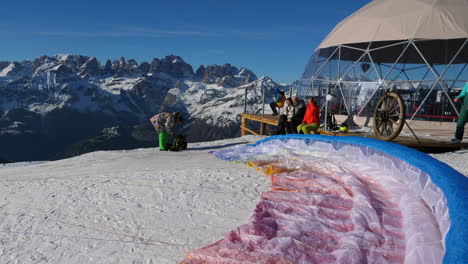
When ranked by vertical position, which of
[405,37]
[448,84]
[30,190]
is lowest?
[30,190]

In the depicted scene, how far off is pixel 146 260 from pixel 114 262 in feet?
0.94

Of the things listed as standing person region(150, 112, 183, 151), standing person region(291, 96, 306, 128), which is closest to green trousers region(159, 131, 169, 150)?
standing person region(150, 112, 183, 151)

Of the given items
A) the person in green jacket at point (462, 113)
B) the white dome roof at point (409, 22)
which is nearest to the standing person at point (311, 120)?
the person in green jacket at point (462, 113)

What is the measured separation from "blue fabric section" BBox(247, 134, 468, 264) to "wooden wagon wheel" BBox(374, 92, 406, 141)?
7.61 ft

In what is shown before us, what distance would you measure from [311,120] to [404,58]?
713 centimetres

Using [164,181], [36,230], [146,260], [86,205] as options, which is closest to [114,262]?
[146,260]

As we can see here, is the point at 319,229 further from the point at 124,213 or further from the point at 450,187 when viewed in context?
the point at 124,213

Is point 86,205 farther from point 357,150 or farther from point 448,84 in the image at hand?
point 448,84

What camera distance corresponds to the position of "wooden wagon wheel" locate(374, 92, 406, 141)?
8398 millimetres

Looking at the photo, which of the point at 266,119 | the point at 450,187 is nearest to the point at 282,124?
the point at 266,119

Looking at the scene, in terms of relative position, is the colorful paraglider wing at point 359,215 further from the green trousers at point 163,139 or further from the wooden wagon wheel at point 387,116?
the green trousers at point 163,139

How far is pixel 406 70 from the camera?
13852 mm

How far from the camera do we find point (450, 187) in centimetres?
346

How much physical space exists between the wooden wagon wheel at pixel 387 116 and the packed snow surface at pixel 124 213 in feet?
14.3
